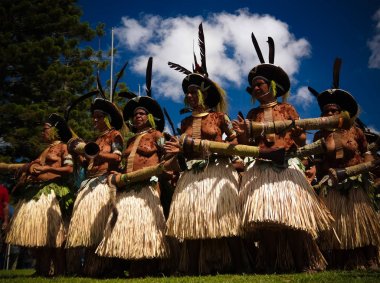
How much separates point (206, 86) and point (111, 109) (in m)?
1.55

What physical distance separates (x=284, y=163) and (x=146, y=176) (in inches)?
62.3

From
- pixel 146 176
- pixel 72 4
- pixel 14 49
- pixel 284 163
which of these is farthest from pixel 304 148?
pixel 72 4

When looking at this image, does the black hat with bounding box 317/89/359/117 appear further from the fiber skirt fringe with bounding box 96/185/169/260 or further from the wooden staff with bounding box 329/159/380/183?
the fiber skirt fringe with bounding box 96/185/169/260

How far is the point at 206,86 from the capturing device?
5.10 meters

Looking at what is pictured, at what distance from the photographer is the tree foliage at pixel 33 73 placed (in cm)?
1192

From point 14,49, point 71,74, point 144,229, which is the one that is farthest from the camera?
point 71,74

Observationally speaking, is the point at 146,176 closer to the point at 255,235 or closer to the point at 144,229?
the point at 144,229

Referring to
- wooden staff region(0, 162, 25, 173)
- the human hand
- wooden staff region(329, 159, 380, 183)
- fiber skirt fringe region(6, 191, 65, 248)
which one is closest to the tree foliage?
wooden staff region(0, 162, 25, 173)

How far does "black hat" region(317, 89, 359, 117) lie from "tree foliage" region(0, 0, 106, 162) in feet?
28.6

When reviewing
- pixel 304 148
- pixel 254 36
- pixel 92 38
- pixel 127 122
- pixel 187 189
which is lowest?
pixel 187 189

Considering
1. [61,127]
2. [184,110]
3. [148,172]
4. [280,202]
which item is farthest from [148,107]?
[280,202]

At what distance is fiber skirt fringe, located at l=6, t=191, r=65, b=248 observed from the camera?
211 inches

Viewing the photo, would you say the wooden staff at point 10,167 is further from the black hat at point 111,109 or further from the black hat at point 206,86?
the black hat at point 206,86

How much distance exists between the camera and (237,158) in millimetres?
4969
